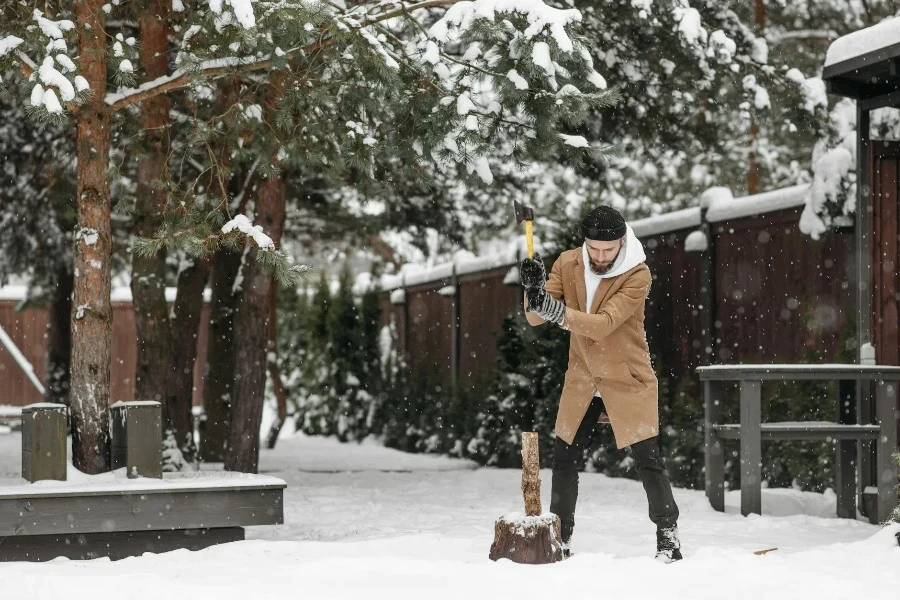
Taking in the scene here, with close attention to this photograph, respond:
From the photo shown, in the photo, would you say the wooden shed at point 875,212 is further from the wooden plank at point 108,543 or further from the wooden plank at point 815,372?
the wooden plank at point 108,543

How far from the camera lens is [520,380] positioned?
35.2 feet

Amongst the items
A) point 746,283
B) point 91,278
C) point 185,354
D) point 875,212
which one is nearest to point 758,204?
point 746,283

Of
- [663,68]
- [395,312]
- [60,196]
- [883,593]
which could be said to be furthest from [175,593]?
[395,312]

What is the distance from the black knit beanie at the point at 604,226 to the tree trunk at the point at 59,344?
31.2 ft

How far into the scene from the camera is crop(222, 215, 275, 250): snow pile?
6047mm

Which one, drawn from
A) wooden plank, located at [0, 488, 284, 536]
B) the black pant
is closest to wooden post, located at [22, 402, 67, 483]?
wooden plank, located at [0, 488, 284, 536]

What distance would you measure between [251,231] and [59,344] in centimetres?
840

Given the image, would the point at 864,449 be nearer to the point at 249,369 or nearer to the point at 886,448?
the point at 886,448

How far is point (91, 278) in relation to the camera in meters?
6.45

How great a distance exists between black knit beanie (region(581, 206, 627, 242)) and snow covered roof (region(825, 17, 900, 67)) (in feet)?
8.14

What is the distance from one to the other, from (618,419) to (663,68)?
188 inches

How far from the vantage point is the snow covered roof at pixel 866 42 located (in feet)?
21.2

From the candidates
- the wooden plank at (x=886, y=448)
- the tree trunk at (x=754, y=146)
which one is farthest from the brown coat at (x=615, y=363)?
the tree trunk at (x=754, y=146)

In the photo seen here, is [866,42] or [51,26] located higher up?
[866,42]
